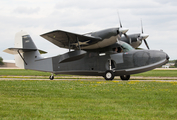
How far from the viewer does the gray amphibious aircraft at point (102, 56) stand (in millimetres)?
16781

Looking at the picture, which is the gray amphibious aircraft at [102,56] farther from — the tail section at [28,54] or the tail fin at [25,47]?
the tail fin at [25,47]

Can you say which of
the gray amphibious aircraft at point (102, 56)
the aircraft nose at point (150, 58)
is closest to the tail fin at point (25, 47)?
the gray amphibious aircraft at point (102, 56)

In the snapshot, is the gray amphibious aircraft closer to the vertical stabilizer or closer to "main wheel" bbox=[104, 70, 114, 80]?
"main wheel" bbox=[104, 70, 114, 80]

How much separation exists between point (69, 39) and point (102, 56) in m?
3.44

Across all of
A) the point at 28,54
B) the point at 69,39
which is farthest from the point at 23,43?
the point at 69,39

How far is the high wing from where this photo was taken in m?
16.6

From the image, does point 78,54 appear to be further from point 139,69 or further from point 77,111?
point 77,111

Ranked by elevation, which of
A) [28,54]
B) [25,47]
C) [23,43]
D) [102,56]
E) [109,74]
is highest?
[23,43]

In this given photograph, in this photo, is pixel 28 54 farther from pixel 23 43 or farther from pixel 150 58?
pixel 150 58

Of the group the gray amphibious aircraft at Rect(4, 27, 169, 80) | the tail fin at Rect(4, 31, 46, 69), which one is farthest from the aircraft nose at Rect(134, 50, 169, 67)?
the tail fin at Rect(4, 31, 46, 69)

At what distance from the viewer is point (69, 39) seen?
56.9 ft

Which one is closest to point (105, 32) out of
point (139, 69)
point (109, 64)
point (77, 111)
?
point (109, 64)

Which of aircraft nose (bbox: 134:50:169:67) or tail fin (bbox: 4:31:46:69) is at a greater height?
tail fin (bbox: 4:31:46:69)

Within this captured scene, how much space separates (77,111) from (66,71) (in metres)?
14.4
